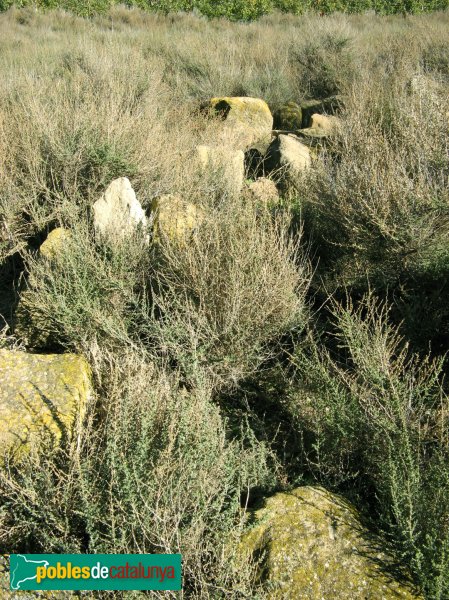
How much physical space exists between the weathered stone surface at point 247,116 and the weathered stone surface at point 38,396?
5.09 m

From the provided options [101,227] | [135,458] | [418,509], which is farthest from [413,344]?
[101,227]

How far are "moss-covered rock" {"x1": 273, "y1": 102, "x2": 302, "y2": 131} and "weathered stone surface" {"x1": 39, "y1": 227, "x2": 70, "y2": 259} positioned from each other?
17.1ft

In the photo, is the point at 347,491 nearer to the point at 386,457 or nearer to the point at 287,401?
the point at 386,457

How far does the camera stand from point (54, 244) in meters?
3.89

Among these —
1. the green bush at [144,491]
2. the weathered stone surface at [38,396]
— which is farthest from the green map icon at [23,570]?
the weathered stone surface at [38,396]

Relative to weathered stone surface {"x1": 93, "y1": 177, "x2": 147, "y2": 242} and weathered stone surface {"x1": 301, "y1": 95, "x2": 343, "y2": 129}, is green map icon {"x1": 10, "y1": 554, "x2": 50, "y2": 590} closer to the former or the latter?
weathered stone surface {"x1": 93, "y1": 177, "x2": 147, "y2": 242}

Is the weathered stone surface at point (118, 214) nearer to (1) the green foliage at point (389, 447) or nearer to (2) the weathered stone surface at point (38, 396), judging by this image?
(2) the weathered stone surface at point (38, 396)

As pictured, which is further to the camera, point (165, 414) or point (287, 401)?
point (287, 401)

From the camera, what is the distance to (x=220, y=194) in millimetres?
5082

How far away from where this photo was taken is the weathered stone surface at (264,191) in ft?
17.2

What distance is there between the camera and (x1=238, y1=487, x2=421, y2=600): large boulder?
1.91 m

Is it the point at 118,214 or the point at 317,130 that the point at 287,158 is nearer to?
the point at 317,130

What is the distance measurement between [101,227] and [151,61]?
258 inches

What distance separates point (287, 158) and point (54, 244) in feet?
10.5
